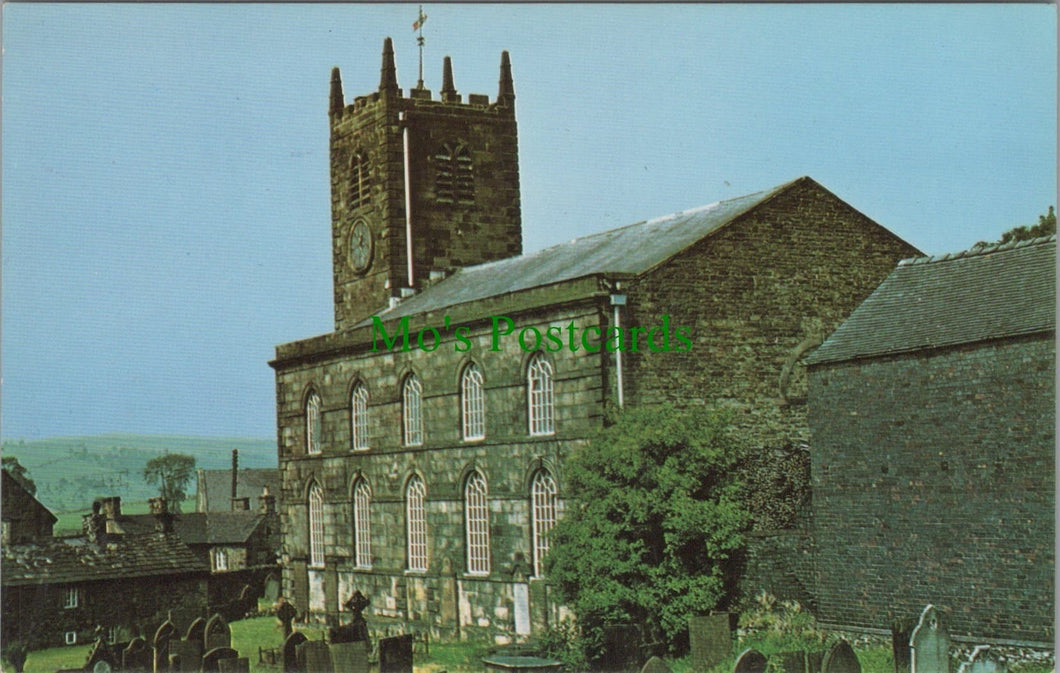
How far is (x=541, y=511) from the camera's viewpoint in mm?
29766

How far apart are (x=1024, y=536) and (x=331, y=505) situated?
70.5ft

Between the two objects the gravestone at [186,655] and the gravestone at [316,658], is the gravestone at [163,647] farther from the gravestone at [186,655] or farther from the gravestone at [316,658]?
the gravestone at [316,658]

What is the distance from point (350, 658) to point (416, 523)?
12.9 metres

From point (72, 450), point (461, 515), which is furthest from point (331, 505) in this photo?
point (72, 450)

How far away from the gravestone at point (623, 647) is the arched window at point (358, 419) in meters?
14.9

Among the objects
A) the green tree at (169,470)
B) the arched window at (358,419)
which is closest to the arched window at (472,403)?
the arched window at (358,419)

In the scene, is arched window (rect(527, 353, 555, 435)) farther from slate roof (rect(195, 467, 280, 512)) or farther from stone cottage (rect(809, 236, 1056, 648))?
slate roof (rect(195, 467, 280, 512))

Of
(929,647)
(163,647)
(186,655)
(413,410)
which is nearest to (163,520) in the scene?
(413,410)

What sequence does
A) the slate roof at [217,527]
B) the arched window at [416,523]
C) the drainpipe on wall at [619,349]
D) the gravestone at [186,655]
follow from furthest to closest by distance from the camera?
the slate roof at [217,527] → the arched window at [416,523] → the drainpipe on wall at [619,349] → the gravestone at [186,655]

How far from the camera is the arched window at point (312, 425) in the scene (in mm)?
39219

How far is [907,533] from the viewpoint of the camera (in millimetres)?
23250

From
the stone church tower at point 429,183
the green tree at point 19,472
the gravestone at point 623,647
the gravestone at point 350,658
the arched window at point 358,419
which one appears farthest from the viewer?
the stone church tower at point 429,183

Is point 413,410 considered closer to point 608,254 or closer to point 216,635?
point 608,254

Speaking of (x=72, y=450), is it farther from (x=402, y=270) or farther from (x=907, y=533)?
(x=402, y=270)
